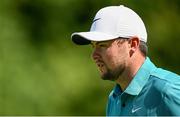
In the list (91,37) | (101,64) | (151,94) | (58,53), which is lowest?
(58,53)

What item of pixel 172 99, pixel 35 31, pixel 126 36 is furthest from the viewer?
pixel 35 31

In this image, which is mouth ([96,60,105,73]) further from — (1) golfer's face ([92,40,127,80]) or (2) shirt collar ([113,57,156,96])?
(2) shirt collar ([113,57,156,96])

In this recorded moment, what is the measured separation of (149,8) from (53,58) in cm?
130

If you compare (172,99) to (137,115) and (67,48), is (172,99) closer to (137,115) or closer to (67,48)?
(137,115)

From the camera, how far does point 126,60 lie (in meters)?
4.34

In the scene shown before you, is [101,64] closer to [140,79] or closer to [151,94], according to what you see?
[140,79]

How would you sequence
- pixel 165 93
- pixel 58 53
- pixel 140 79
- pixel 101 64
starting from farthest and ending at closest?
pixel 58 53 < pixel 101 64 < pixel 140 79 < pixel 165 93

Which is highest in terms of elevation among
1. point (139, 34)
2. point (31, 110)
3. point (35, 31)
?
point (139, 34)

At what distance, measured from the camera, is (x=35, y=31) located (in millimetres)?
9711

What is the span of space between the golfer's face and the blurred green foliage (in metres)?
4.81

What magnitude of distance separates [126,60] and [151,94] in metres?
0.26

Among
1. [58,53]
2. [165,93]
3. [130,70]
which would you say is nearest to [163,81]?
[165,93]

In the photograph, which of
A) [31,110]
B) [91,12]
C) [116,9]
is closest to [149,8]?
[91,12]

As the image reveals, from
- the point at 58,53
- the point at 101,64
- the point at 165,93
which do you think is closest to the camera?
the point at 165,93
